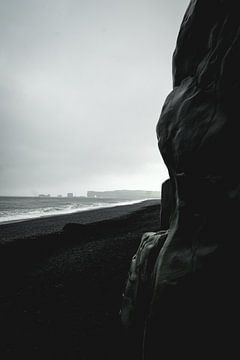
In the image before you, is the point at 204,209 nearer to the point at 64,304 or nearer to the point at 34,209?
the point at 64,304

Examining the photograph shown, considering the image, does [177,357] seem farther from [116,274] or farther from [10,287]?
[10,287]

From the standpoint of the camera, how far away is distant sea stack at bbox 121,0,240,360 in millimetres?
2320

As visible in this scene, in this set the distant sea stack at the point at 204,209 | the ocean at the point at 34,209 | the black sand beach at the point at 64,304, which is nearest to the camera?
the distant sea stack at the point at 204,209

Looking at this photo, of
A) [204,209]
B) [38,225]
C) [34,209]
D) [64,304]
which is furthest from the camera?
[34,209]

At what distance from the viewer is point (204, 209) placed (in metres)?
2.70

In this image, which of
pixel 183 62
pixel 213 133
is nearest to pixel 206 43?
pixel 183 62

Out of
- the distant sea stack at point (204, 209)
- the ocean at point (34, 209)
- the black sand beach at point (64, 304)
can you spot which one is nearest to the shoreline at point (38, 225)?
the ocean at point (34, 209)

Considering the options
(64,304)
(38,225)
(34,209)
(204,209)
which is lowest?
(34,209)

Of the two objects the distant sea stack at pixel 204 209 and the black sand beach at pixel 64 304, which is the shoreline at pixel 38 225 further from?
the distant sea stack at pixel 204 209

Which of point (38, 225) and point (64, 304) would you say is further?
point (38, 225)

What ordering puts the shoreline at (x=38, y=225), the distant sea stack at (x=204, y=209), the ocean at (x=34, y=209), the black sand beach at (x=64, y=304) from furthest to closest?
the ocean at (x=34, y=209), the shoreline at (x=38, y=225), the black sand beach at (x=64, y=304), the distant sea stack at (x=204, y=209)

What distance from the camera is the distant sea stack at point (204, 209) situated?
232cm

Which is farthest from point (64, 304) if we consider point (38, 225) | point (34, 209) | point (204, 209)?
point (34, 209)

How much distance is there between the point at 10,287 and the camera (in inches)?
243
